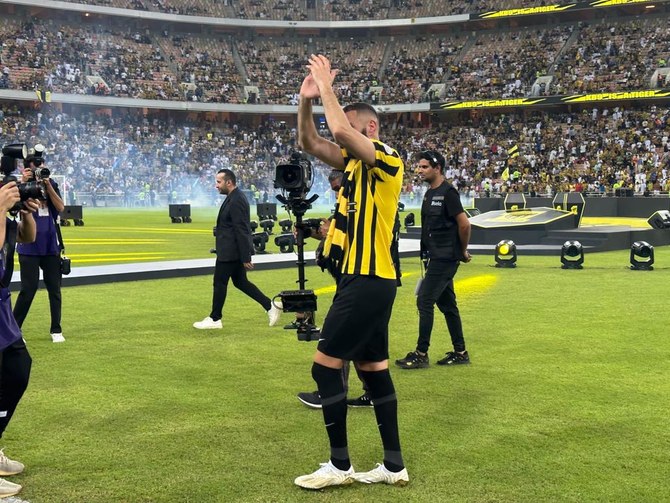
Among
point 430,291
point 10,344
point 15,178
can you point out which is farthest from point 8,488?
point 430,291

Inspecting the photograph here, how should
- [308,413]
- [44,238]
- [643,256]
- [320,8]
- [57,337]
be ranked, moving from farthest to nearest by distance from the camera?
[320,8] < [643,256] < [57,337] < [44,238] < [308,413]

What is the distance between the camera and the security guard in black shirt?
25.3 ft

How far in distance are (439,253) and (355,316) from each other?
3.46 meters

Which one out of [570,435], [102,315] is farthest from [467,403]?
[102,315]

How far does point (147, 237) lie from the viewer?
25297 mm

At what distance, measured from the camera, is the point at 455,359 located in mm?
7953

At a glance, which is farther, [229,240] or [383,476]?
[229,240]

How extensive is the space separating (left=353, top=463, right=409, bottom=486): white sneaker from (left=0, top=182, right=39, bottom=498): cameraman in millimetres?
2030

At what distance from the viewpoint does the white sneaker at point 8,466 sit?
15.6 feet

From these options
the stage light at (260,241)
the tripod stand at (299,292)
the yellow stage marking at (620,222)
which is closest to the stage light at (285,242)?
the stage light at (260,241)

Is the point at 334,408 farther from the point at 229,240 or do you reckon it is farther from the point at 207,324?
the point at 229,240

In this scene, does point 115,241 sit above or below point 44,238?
below

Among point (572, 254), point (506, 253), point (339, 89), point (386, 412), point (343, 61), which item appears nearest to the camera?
point (386, 412)

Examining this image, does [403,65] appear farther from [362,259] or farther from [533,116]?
[362,259]
